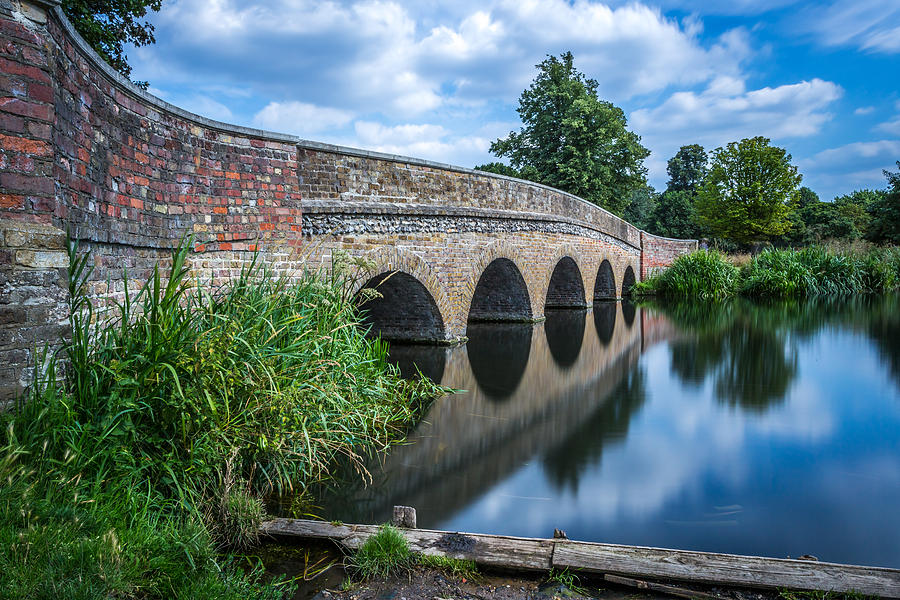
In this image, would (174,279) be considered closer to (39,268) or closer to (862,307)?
(39,268)

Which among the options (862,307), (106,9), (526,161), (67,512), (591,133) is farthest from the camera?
(526,161)

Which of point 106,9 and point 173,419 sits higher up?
point 106,9

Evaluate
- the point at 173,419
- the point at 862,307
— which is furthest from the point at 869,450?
the point at 862,307

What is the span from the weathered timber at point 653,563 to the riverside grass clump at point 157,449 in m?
0.75

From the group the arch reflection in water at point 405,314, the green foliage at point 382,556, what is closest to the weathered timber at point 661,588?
the green foliage at point 382,556

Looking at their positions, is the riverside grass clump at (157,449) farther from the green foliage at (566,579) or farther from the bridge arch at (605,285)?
the bridge arch at (605,285)

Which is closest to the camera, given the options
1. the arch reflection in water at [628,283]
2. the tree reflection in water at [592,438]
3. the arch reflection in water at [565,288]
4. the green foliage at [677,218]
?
the tree reflection in water at [592,438]

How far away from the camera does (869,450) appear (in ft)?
17.0

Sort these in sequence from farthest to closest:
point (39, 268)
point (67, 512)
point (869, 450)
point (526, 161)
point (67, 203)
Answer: point (526, 161) < point (869, 450) < point (67, 203) < point (39, 268) < point (67, 512)

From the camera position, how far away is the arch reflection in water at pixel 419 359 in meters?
7.60

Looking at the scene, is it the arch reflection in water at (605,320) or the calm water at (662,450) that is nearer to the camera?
the calm water at (662,450)

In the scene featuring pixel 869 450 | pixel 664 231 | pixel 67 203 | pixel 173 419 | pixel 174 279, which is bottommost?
pixel 869 450

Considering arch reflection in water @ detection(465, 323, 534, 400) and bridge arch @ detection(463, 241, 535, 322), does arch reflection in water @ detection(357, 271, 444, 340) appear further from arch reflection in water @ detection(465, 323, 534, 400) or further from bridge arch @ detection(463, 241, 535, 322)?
bridge arch @ detection(463, 241, 535, 322)

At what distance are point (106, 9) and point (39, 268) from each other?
11244 mm
